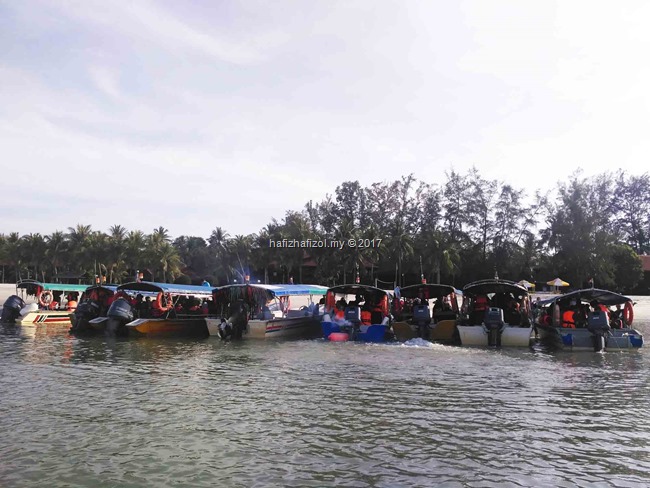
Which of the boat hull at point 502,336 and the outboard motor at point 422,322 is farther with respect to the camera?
the outboard motor at point 422,322

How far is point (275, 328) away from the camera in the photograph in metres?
24.5

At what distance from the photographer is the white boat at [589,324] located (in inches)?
790

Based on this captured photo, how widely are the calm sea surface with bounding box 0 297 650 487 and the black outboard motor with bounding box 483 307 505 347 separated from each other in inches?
131

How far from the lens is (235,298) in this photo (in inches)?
996

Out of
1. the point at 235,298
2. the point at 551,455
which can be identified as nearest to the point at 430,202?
the point at 235,298

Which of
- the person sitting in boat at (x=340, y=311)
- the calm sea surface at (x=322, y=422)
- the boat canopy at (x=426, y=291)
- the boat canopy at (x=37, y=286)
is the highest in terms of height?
the boat canopy at (x=37, y=286)

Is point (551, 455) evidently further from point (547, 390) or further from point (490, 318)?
point (490, 318)

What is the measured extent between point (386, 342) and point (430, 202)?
156ft

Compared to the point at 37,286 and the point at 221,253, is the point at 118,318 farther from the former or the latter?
the point at 221,253

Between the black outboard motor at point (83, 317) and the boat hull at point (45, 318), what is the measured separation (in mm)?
3934

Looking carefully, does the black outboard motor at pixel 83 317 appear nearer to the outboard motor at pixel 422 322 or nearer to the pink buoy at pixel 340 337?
the pink buoy at pixel 340 337

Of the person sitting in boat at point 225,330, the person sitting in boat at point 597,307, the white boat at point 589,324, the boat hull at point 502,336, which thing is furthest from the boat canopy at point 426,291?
the person sitting in boat at point 225,330

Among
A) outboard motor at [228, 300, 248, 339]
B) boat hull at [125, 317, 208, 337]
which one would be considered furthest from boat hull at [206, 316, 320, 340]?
boat hull at [125, 317, 208, 337]

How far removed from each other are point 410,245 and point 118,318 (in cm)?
4198
